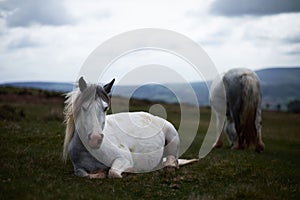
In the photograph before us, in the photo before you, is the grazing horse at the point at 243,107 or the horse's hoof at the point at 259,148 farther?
the horse's hoof at the point at 259,148

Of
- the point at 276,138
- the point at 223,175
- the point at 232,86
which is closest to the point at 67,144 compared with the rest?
the point at 223,175

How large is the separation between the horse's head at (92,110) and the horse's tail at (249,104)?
8513mm

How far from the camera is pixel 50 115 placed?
2636 cm

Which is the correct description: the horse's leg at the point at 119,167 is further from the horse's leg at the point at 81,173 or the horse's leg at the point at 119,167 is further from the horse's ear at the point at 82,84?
the horse's ear at the point at 82,84

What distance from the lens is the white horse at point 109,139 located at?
28.5ft

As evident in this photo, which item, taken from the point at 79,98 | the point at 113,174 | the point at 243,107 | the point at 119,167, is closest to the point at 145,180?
the point at 119,167

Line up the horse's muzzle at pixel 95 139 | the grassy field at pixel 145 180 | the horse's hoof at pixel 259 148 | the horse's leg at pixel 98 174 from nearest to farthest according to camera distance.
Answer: the grassy field at pixel 145 180 < the horse's muzzle at pixel 95 139 < the horse's leg at pixel 98 174 < the horse's hoof at pixel 259 148

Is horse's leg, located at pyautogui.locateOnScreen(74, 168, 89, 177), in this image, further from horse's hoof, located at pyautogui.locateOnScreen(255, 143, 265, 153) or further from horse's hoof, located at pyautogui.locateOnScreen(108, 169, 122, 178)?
horse's hoof, located at pyautogui.locateOnScreen(255, 143, 265, 153)

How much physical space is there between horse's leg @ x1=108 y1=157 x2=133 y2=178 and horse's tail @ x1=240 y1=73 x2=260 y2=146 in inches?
290

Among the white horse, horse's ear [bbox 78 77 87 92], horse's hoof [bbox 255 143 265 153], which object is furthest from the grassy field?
horse's ear [bbox 78 77 87 92]

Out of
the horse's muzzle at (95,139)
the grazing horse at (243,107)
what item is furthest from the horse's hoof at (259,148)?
the horse's muzzle at (95,139)

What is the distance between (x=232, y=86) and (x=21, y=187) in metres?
11.2

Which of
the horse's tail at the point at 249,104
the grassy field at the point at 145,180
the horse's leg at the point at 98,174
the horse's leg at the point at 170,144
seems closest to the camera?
the grassy field at the point at 145,180

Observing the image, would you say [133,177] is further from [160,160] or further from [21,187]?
[21,187]
